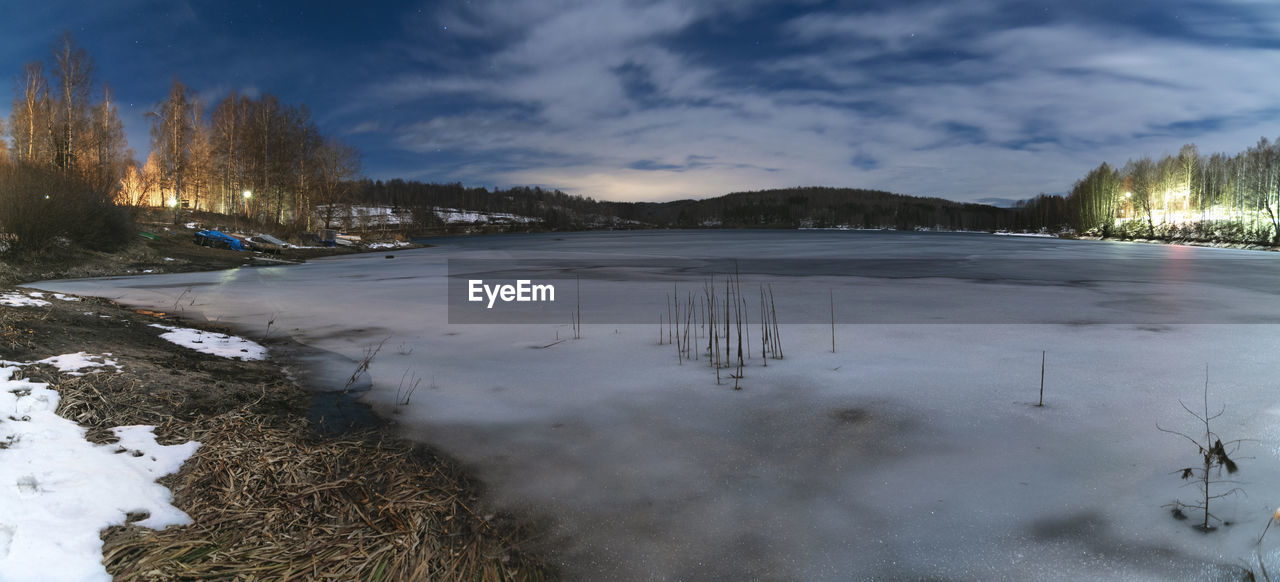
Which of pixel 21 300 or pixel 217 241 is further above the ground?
pixel 217 241

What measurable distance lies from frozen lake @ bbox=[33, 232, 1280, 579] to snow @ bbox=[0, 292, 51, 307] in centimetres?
194

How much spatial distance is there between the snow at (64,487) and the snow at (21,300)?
16.6ft

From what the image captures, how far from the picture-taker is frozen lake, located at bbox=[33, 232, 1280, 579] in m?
2.83

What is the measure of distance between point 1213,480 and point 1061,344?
13.8 ft

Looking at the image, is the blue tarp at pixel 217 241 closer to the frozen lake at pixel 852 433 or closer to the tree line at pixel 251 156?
the tree line at pixel 251 156

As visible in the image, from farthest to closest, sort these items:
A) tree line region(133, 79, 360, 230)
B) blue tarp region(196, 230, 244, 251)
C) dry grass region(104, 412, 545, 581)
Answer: tree line region(133, 79, 360, 230) → blue tarp region(196, 230, 244, 251) → dry grass region(104, 412, 545, 581)

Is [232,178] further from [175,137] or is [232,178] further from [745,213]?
[745,213]

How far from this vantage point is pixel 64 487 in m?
2.64

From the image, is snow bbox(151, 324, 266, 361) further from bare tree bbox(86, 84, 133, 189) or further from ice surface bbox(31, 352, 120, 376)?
bare tree bbox(86, 84, 133, 189)

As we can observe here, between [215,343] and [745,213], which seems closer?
[215,343]

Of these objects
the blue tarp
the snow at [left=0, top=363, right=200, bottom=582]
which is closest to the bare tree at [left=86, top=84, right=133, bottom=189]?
the blue tarp

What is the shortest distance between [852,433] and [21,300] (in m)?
9.81

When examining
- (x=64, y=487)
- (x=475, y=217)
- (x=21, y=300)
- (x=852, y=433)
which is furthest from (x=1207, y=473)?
(x=475, y=217)

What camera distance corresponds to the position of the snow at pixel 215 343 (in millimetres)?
6520
